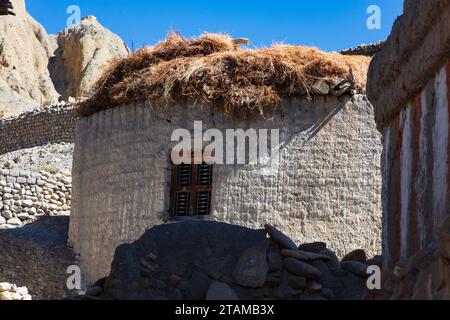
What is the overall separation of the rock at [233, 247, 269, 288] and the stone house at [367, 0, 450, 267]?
0.98m

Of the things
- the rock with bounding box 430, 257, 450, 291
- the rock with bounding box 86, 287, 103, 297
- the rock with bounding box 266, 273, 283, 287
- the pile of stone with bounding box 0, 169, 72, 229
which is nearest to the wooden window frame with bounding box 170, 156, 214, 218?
the rock with bounding box 266, 273, 283, 287

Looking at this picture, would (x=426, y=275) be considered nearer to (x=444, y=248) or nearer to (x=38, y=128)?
(x=444, y=248)

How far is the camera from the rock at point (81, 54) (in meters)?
43.1

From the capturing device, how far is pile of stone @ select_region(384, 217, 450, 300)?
4.65m

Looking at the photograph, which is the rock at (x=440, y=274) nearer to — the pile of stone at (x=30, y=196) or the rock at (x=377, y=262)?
the rock at (x=377, y=262)

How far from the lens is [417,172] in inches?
234

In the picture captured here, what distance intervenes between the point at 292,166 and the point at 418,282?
21.7 feet

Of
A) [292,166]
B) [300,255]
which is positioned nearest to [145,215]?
[292,166]

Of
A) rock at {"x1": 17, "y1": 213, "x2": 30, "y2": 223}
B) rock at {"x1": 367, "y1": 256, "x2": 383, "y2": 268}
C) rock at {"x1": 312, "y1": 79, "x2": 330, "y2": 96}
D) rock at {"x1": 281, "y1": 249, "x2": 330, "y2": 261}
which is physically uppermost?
rock at {"x1": 312, "y1": 79, "x2": 330, "y2": 96}

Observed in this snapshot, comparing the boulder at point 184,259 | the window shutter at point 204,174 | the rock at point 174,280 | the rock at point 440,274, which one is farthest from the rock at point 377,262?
the window shutter at point 204,174

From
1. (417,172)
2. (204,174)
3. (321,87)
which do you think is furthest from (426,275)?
(204,174)

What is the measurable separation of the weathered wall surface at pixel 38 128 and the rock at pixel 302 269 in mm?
20924

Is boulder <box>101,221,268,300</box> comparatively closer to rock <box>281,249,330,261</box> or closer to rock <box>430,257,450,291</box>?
rock <box>281,249,330,261</box>

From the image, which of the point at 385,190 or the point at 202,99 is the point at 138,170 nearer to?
the point at 202,99
